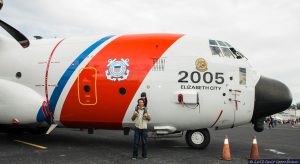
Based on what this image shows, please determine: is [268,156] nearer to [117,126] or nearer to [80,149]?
[117,126]

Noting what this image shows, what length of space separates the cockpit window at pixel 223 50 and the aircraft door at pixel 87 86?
14.6 feet

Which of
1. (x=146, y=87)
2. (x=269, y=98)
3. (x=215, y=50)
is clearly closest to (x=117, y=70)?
(x=146, y=87)

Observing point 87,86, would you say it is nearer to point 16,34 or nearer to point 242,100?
point 16,34

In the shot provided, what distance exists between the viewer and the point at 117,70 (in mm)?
11297

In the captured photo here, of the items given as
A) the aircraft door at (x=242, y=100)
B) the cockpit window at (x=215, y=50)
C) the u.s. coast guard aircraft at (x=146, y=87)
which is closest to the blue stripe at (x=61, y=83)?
the u.s. coast guard aircraft at (x=146, y=87)

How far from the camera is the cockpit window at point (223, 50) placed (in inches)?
461

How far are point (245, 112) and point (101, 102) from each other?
5.18 meters

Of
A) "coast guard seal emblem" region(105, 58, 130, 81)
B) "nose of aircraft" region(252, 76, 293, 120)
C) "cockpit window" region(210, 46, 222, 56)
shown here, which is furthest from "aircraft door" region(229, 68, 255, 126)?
"coast guard seal emblem" region(105, 58, 130, 81)

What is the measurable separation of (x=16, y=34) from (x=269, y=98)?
9.91 metres

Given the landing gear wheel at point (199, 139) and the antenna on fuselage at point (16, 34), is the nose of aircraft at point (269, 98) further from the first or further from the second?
the antenna on fuselage at point (16, 34)

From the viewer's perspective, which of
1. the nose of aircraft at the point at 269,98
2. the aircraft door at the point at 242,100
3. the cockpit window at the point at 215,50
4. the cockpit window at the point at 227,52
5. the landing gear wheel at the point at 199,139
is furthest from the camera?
the cockpit window at the point at 227,52

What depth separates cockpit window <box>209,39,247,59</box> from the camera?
38.4 ft

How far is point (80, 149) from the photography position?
1137cm

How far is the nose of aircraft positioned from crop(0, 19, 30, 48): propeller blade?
363 inches
